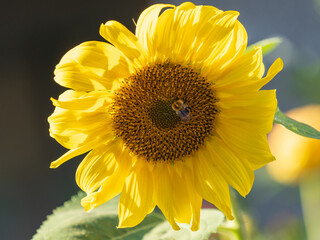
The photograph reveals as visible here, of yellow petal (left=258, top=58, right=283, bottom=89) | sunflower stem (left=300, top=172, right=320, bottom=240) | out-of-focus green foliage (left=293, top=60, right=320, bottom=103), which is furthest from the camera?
out-of-focus green foliage (left=293, top=60, right=320, bottom=103)

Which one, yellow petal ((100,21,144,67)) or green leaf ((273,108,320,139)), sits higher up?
yellow petal ((100,21,144,67))

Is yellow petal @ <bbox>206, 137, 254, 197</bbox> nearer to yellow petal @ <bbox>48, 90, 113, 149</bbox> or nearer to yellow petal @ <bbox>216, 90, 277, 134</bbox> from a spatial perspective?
yellow petal @ <bbox>216, 90, 277, 134</bbox>

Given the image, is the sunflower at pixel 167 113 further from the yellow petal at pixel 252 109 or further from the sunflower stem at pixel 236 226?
Result: the sunflower stem at pixel 236 226

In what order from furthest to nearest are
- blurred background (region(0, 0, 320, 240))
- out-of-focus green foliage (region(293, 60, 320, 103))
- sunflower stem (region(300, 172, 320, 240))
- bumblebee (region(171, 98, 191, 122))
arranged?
1. blurred background (region(0, 0, 320, 240))
2. out-of-focus green foliage (region(293, 60, 320, 103))
3. sunflower stem (region(300, 172, 320, 240))
4. bumblebee (region(171, 98, 191, 122))

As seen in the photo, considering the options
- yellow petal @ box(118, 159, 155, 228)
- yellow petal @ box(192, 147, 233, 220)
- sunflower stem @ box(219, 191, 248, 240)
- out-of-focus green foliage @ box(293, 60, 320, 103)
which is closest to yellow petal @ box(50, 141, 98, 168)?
yellow petal @ box(118, 159, 155, 228)

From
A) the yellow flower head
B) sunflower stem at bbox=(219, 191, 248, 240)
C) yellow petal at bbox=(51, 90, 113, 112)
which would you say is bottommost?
the yellow flower head

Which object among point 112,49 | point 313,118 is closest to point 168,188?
point 112,49

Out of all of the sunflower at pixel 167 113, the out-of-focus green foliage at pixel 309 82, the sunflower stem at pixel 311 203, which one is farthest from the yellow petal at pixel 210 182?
the out-of-focus green foliage at pixel 309 82

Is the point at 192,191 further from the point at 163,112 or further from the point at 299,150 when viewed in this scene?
the point at 299,150
